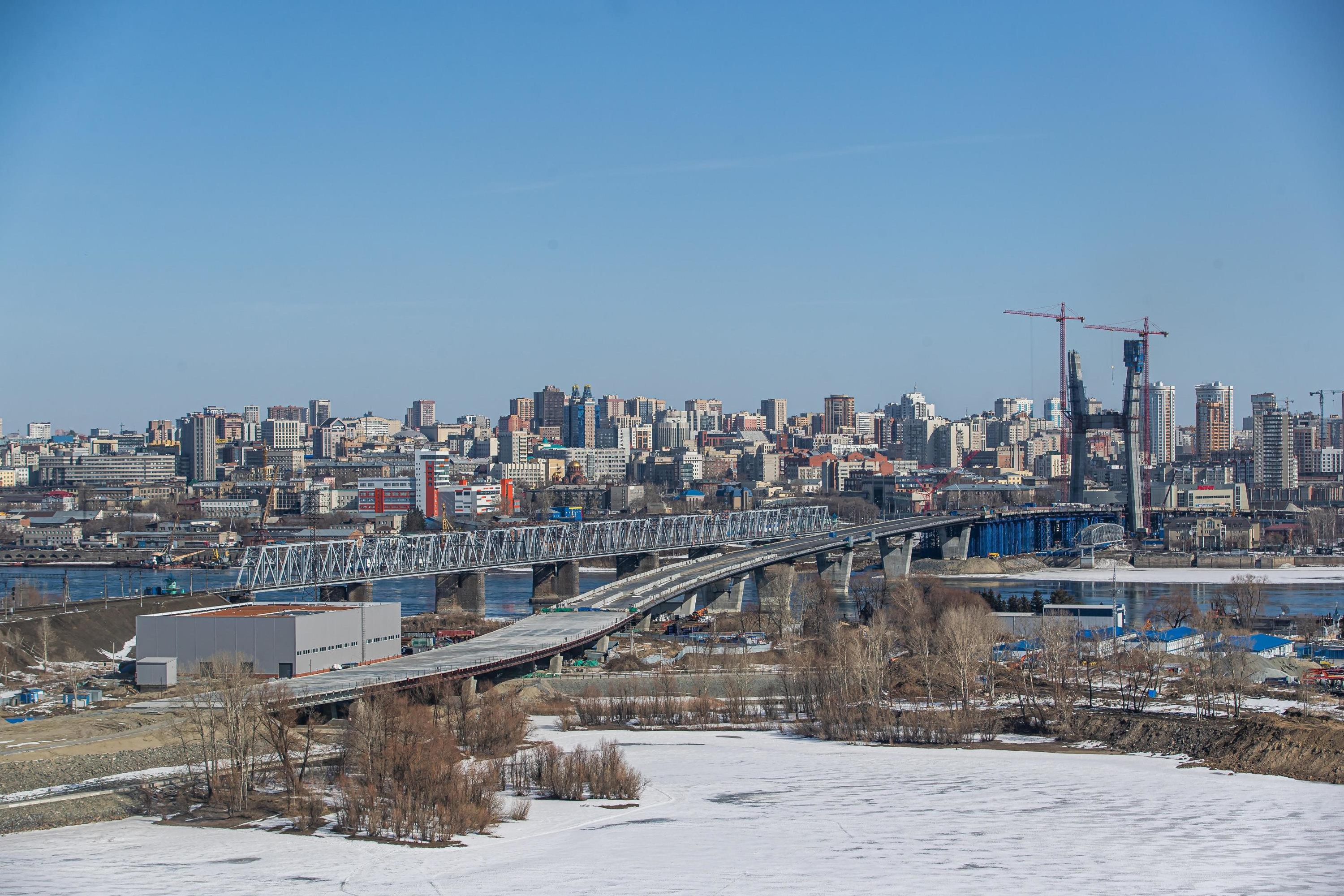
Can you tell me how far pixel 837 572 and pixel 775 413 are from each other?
3618 inches

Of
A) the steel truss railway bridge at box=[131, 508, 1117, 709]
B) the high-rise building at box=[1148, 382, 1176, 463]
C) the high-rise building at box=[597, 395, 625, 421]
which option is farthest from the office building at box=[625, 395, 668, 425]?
the steel truss railway bridge at box=[131, 508, 1117, 709]

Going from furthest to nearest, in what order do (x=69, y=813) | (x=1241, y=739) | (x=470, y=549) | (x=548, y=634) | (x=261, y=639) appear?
(x=470, y=549)
(x=548, y=634)
(x=261, y=639)
(x=1241, y=739)
(x=69, y=813)

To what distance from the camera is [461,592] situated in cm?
2703

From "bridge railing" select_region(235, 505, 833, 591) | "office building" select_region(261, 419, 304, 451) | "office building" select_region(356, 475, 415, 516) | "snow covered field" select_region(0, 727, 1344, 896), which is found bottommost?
"snow covered field" select_region(0, 727, 1344, 896)

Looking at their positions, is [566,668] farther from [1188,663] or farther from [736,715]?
[1188,663]

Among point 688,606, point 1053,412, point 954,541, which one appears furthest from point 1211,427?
point 688,606

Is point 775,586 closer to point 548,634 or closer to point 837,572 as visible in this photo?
point 837,572

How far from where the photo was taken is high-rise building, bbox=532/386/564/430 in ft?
370

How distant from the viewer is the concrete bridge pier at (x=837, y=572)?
3173 cm

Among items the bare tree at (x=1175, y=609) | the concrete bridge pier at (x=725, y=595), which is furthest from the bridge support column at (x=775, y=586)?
the bare tree at (x=1175, y=609)

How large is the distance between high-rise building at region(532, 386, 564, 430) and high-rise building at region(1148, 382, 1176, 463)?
143ft

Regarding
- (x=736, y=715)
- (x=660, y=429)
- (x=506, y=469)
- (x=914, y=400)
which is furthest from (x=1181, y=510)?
(x=914, y=400)

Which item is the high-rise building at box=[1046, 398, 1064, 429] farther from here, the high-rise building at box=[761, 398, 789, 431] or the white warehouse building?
the white warehouse building

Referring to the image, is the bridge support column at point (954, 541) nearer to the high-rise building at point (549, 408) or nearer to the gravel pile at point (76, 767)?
the gravel pile at point (76, 767)
